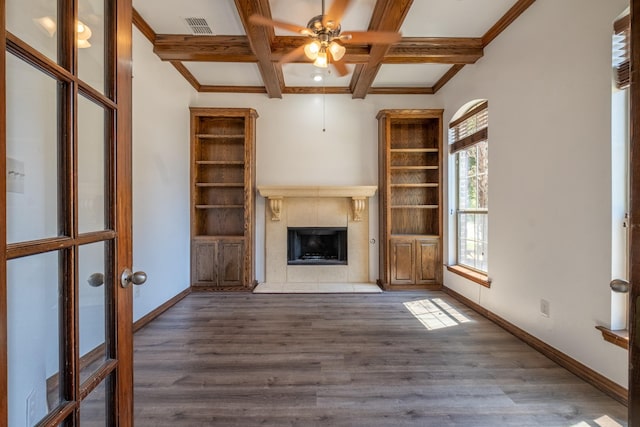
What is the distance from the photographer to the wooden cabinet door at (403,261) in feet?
14.4

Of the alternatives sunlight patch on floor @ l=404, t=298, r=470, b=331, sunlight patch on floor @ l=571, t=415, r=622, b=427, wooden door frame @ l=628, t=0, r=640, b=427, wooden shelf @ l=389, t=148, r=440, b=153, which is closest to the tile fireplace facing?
wooden shelf @ l=389, t=148, r=440, b=153

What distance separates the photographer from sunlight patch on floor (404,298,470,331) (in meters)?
3.13

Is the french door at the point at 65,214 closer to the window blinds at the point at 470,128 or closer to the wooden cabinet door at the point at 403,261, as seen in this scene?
the window blinds at the point at 470,128

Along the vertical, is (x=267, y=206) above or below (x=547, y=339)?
above

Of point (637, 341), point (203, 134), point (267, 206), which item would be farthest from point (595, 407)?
point (203, 134)

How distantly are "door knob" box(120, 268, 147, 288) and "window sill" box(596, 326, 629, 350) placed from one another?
2.69m

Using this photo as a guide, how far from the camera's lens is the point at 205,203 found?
462cm

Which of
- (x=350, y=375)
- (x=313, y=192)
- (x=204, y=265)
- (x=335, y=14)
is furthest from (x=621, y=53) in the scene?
(x=204, y=265)

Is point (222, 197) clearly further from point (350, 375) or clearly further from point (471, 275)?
point (471, 275)

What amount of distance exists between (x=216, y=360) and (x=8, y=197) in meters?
2.10

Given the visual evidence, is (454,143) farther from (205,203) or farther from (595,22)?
(205,203)

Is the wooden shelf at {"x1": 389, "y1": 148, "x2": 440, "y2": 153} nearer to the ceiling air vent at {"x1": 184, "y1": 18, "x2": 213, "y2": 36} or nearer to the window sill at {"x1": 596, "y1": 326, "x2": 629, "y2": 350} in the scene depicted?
the ceiling air vent at {"x1": 184, "y1": 18, "x2": 213, "y2": 36}

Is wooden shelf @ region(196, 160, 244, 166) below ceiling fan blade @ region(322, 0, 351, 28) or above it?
below

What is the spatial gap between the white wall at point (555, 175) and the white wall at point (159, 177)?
3684 millimetres
